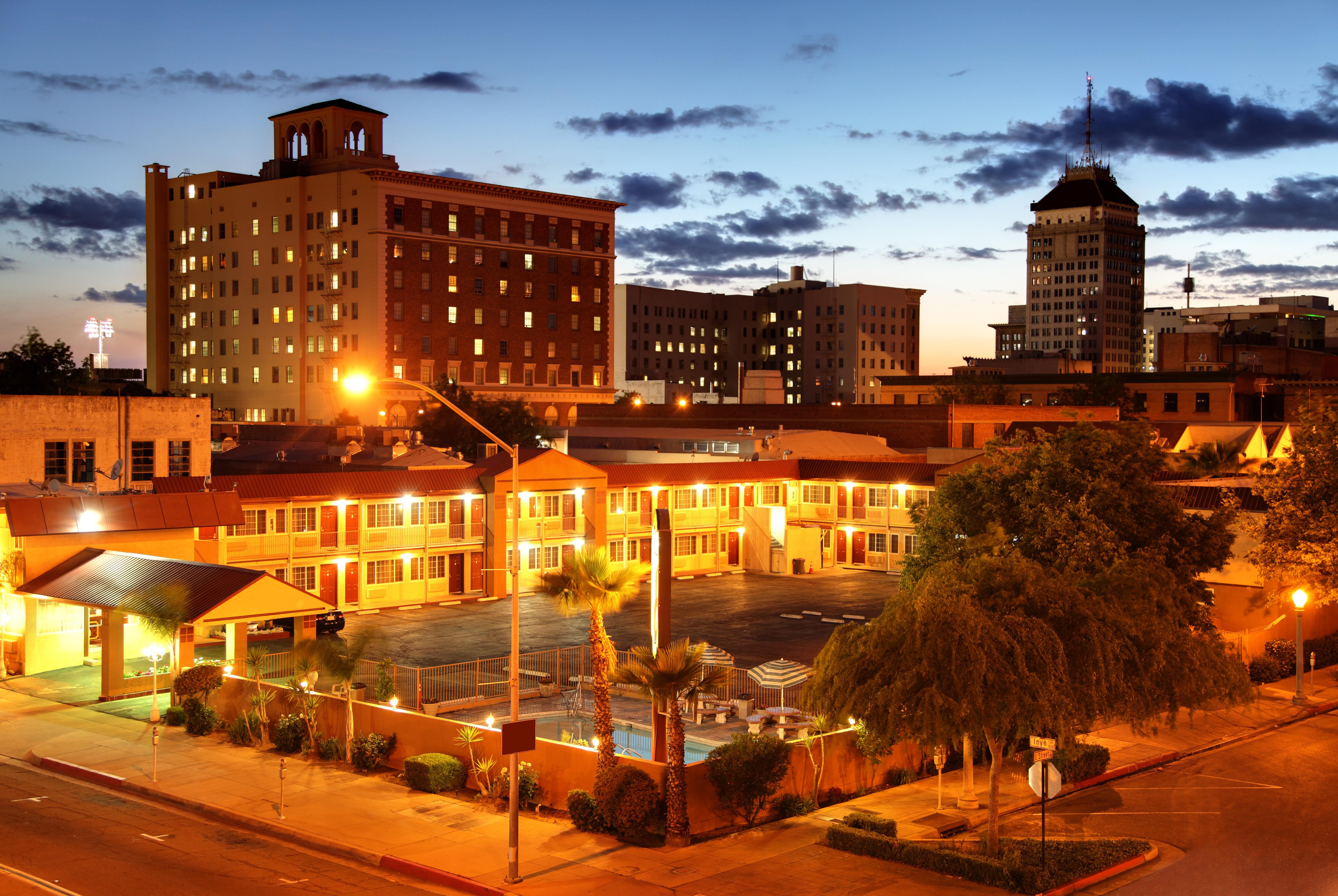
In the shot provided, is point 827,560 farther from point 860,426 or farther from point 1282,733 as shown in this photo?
point 1282,733

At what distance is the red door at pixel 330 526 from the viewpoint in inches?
2030

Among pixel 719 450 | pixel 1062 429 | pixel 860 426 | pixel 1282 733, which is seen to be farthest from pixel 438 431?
pixel 1282 733

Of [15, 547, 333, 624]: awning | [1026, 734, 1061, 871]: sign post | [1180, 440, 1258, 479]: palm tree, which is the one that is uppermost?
[1180, 440, 1258, 479]: palm tree

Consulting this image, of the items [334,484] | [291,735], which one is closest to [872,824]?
[291,735]

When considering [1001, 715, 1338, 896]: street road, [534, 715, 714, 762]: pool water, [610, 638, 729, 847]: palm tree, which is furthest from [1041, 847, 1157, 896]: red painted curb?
[534, 715, 714, 762]: pool water

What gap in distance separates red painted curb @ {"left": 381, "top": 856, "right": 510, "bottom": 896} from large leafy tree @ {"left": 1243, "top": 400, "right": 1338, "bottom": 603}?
95.7 feet

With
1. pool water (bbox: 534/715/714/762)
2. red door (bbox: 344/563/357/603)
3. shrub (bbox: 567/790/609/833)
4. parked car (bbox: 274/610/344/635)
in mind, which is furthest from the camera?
red door (bbox: 344/563/357/603)

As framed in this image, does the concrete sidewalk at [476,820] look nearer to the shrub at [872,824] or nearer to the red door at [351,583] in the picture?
the shrub at [872,824]

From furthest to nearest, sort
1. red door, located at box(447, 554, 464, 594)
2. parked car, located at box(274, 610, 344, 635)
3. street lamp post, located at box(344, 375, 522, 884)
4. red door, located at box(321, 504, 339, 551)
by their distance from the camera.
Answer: red door, located at box(447, 554, 464, 594) < red door, located at box(321, 504, 339, 551) < parked car, located at box(274, 610, 344, 635) < street lamp post, located at box(344, 375, 522, 884)

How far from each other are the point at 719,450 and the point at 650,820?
57.9 metres

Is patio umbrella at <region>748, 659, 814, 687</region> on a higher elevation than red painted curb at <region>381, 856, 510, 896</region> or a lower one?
higher

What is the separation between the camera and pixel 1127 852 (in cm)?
2230

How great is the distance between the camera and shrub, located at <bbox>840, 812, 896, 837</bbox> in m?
23.1

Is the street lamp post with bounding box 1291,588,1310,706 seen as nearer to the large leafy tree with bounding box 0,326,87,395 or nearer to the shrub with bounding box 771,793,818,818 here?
the shrub with bounding box 771,793,818,818
